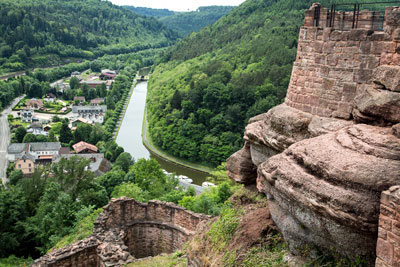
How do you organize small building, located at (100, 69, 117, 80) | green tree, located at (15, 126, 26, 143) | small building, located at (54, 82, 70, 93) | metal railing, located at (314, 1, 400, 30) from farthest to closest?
small building, located at (100, 69, 117, 80), small building, located at (54, 82, 70, 93), green tree, located at (15, 126, 26, 143), metal railing, located at (314, 1, 400, 30)

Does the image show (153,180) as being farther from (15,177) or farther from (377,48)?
(377,48)

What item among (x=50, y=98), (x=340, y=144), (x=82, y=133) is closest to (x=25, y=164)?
(x=82, y=133)

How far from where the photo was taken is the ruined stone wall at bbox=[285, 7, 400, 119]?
8.82 metres

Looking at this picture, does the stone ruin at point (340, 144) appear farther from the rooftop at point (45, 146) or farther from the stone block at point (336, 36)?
the rooftop at point (45, 146)

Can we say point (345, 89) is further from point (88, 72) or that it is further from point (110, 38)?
point (110, 38)

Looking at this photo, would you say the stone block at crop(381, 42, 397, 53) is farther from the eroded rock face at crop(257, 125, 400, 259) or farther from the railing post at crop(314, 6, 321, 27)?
the railing post at crop(314, 6, 321, 27)

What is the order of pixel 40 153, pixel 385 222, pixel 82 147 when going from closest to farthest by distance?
pixel 385 222
pixel 82 147
pixel 40 153

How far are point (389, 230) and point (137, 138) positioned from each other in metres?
67.4

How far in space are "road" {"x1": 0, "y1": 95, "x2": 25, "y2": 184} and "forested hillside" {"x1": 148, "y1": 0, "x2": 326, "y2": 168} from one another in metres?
20.8

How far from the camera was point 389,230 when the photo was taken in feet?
22.5

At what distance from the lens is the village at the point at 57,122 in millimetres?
60644

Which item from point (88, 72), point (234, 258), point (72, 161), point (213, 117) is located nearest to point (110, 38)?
point (88, 72)

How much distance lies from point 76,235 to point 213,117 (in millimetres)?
43304

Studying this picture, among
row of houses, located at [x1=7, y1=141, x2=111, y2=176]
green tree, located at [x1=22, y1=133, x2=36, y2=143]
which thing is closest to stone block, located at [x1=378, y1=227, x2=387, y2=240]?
row of houses, located at [x1=7, y1=141, x2=111, y2=176]
